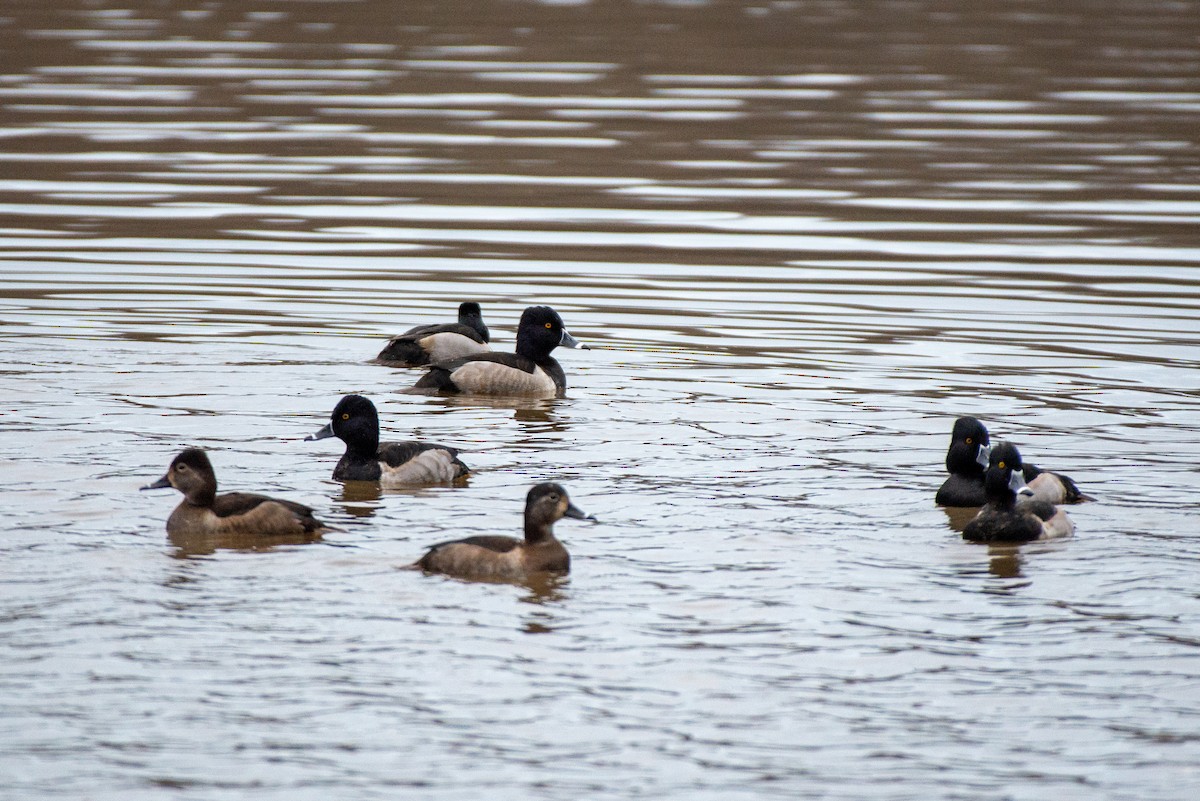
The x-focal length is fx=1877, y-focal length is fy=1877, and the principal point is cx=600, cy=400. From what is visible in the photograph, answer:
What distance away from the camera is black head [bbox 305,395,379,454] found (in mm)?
12688

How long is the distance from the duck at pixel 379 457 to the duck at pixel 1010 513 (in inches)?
138

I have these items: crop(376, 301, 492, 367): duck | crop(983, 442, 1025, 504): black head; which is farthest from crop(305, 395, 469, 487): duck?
crop(376, 301, 492, 367): duck

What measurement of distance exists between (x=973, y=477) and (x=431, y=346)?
6041 mm

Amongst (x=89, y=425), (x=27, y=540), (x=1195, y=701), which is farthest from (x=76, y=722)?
(x=89, y=425)

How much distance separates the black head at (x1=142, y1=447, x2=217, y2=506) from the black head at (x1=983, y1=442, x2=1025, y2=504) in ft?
15.4

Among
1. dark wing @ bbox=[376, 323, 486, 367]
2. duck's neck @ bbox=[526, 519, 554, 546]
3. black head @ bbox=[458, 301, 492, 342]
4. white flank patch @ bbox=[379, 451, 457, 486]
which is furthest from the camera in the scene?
black head @ bbox=[458, 301, 492, 342]

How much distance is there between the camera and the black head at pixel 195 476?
11.1m

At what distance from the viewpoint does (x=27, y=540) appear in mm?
10734

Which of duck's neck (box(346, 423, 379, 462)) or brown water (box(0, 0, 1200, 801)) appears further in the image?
duck's neck (box(346, 423, 379, 462))

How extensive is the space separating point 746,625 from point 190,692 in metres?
2.81

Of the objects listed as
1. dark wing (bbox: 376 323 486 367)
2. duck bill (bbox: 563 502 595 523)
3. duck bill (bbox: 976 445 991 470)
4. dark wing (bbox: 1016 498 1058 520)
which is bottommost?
dark wing (bbox: 1016 498 1058 520)

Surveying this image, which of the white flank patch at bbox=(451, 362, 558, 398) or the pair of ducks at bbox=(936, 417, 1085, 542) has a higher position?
the white flank patch at bbox=(451, 362, 558, 398)

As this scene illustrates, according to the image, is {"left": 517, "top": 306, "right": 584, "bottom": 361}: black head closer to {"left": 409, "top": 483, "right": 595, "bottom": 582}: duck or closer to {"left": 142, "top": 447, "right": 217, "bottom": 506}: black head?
{"left": 142, "top": 447, "right": 217, "bottom": 506}: black head

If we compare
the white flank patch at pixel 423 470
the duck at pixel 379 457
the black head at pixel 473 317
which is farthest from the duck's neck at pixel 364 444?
the black head at pixel 473 317
